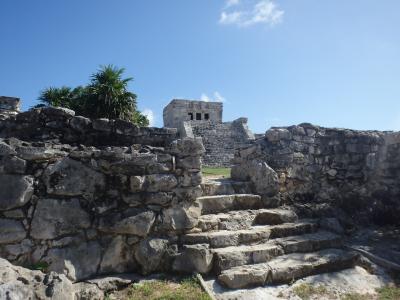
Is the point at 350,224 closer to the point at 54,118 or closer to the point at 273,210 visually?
the point at 273,210

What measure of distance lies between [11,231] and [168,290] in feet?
5.48

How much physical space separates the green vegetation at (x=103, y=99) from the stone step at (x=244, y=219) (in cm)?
1330

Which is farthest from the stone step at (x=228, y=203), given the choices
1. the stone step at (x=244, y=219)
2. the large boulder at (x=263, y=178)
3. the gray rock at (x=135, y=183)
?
the gray rock at (x=135, y=183)

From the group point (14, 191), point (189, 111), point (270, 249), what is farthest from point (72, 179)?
point (189, 111)

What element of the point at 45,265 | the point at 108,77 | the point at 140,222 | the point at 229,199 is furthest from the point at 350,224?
the point at 108,77

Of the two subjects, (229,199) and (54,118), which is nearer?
(54,118)

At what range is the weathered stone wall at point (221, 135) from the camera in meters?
24.9

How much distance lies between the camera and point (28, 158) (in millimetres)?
3498

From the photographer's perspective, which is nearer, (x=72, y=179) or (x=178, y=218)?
(x=72, y=179)

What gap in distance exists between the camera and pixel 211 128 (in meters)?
28.4

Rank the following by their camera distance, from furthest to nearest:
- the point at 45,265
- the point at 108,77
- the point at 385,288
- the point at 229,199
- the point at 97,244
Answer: the point at 108,77, the point at 229,199, the point at 385,288, the point at 97,244, the point at 45,265

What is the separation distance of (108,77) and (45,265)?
15.2m

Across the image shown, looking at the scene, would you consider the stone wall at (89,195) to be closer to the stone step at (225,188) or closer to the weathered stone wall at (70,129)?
the weathered stone wall at (70,129)

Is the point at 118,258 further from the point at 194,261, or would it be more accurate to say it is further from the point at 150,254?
the point at 194,261
